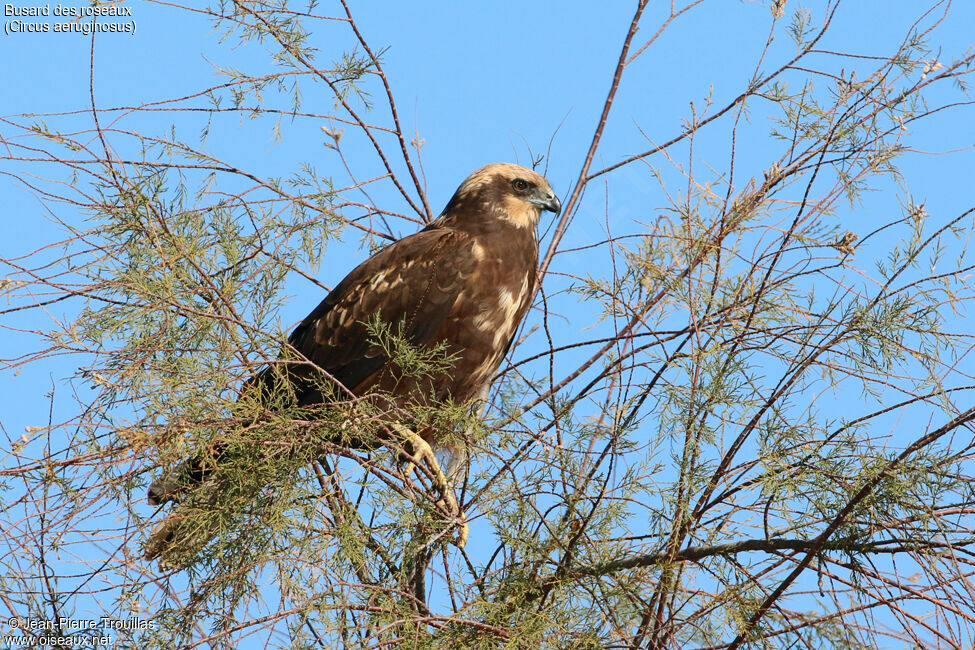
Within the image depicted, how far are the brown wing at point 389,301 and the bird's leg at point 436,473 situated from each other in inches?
19.3

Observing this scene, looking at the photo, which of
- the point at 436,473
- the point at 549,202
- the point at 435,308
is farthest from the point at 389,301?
the point at 549,202

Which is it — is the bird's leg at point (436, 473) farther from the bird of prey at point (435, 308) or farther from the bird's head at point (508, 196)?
the bird's head at point (508, 196)

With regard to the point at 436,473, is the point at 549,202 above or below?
above

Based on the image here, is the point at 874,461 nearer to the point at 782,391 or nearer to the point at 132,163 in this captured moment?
the point at 782,391

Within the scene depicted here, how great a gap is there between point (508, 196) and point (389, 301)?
0.95m

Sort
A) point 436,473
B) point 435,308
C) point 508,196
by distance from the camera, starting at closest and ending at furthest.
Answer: point 436,473
point 435,308
point 508,196

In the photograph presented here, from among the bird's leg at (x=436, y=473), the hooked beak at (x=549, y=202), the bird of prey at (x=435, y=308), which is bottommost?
the bird's leg at (x=436, y=473)

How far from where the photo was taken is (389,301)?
15.7ft

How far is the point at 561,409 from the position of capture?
400 cm

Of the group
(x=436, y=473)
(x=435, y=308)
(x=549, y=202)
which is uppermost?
(x=549, y=202)

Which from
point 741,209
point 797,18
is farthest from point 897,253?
→ point 797,18

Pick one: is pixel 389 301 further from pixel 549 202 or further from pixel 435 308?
pixel 549 202

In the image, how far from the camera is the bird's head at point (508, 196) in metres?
5.24

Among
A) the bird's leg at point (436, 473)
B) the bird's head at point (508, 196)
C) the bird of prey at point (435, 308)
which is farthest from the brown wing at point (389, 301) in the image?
the bird's leg at point (436, 473)
